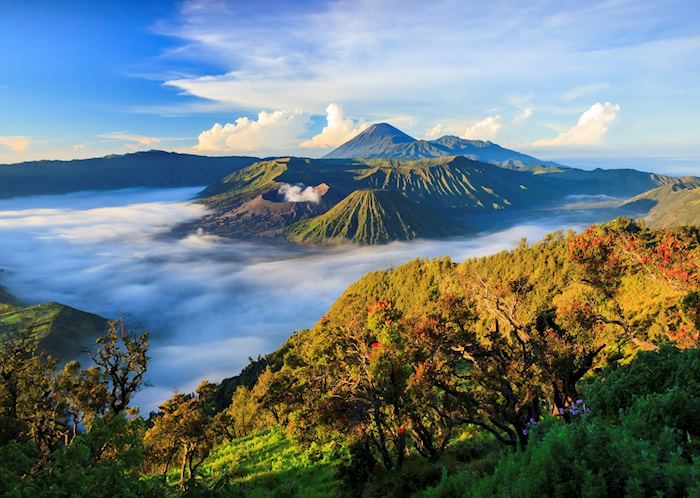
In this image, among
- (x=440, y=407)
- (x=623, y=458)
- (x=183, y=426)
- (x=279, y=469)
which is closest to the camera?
(x=623, y=458)

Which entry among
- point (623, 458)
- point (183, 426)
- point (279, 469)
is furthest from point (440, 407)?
point (183, 426)

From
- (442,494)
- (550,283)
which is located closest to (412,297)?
(550,283)

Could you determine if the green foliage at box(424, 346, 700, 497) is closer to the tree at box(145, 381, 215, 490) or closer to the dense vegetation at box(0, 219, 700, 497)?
the dense vegetation at box(0, 219, 700, 497)

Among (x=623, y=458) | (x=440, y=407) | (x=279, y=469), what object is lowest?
(x=279, y=469)

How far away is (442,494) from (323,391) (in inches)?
448

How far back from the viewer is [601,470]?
29.8 ft

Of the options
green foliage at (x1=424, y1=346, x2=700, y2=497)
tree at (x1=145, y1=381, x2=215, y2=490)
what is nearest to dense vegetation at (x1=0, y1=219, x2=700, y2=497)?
green foliage at (x1=424, y1=346, x2=700, y2=497)

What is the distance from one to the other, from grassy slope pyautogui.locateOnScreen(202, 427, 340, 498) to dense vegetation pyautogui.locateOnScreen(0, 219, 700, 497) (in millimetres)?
213

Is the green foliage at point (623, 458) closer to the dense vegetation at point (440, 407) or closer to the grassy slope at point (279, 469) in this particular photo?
the dense vegetation at point (440, 407)

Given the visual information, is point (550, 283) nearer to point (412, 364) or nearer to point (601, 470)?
point (412, 364)

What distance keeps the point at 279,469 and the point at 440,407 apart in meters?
16.0

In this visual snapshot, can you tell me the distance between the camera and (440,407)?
26531 mm

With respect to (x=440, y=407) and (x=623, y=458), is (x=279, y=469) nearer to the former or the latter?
(x=440, y=407)

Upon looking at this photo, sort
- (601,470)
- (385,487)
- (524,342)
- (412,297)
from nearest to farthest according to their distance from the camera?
(601,470), (385,487), (524,342), (412,297)
